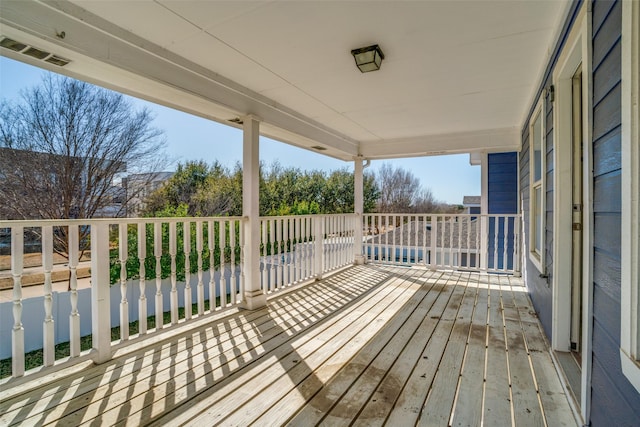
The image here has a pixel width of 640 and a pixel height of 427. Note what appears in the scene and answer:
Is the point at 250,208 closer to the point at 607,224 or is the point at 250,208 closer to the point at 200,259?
the point at 200,259

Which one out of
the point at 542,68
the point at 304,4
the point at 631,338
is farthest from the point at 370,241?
the point at 631,338

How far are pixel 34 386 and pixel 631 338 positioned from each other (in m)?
2.98

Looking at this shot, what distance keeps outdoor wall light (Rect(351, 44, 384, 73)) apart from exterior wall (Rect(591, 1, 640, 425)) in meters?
1.42

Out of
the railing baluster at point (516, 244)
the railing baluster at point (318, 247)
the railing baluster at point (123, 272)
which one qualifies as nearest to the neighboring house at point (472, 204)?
the railing baluster at point (516, 244)

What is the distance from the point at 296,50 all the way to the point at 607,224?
235cm

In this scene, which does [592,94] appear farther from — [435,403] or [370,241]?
[370,241]

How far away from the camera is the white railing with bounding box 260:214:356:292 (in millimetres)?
3896

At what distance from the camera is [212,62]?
9.07ft

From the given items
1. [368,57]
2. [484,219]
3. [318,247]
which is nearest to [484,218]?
[484,219]

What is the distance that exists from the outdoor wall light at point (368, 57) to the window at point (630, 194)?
5.60ft

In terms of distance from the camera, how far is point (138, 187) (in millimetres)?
8195

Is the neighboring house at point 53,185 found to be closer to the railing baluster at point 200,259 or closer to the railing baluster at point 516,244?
the railing baluster at point 200,259

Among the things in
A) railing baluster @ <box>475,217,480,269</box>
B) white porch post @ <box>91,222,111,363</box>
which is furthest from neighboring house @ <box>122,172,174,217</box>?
railing baluster @ <box>475,217,480,269</box>

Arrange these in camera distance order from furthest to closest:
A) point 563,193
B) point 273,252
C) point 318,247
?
point 318,247 → point 273,252 → point 563,193
